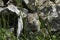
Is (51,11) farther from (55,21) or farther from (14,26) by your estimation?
(14,26)

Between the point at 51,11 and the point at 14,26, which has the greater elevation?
the point at 51,11

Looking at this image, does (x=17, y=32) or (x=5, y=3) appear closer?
(x=17, y=32)

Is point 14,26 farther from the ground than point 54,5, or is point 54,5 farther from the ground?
point 54,5

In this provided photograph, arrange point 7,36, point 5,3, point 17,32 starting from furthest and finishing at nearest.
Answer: point 5,3 < point 17,32 < point 7,36

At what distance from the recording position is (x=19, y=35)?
3.84 meters

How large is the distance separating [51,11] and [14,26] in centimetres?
76

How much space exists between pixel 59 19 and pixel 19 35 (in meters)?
0.81

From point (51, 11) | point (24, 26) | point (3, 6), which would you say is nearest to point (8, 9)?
point (3, 6)

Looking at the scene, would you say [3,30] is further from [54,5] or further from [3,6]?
[54,5]

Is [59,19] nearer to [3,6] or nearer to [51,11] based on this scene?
[51,11]

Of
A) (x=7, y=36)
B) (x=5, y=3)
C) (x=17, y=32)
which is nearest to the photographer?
(x=7, y=36)

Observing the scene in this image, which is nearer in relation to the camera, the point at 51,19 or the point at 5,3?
the point at 51,19

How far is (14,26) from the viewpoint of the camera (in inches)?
158

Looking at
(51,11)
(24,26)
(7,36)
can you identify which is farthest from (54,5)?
(7,36)
